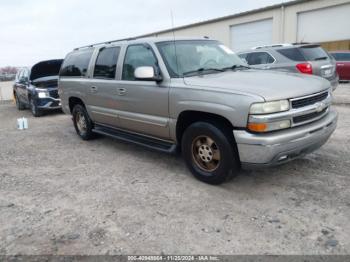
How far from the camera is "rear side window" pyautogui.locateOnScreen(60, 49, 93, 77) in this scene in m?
6.33

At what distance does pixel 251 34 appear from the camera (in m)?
23.0

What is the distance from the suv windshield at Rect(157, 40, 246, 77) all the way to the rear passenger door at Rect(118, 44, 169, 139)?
21cm

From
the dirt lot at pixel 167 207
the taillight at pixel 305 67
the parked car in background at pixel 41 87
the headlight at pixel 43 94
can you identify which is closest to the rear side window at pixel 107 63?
the dirt lot at pixel 167 207

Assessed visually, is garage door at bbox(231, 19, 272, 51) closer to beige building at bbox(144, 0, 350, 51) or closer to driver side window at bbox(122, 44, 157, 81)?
beige building at bbox(144, 0, 350, 51)

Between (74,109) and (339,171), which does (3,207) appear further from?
(339,171)

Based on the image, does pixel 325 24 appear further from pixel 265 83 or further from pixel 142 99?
pixel 265 83

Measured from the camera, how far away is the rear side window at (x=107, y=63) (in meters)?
5.44

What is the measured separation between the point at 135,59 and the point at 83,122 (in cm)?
246

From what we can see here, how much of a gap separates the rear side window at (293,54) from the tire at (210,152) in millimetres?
5794

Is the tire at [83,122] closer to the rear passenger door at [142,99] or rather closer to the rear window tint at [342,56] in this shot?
the rear passenger door at [142,99]

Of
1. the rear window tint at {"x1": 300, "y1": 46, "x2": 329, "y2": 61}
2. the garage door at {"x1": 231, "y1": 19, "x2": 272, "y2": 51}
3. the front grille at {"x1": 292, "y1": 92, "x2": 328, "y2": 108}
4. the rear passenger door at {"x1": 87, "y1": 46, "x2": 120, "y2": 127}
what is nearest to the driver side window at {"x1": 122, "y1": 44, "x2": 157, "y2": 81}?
the rear passenger door at {"x1": 87, "y1": 46, "x2": 120, "y2": 127}

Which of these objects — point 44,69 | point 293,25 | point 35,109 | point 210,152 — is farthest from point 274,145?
point 293,25

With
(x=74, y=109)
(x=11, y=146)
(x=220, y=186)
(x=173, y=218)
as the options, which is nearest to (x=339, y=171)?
(x=220, y=186)

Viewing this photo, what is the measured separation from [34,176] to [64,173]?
1.45 feet
